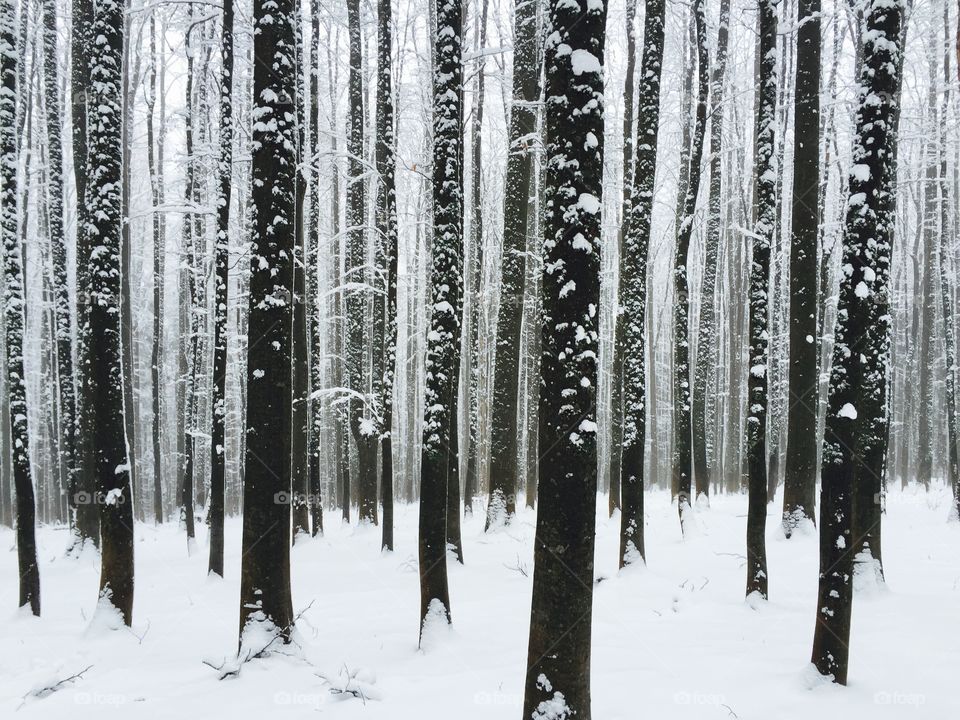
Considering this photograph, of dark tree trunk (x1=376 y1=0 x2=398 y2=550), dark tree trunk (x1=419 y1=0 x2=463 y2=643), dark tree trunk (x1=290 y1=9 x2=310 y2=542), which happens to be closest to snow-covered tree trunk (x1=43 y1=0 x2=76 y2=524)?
dark tree trunk (x1=290 y1=9 x2=310 y2=542)

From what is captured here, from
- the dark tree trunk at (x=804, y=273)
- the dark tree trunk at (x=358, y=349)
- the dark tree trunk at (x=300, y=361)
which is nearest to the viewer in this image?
the dark tree trunk at (x=804, y=273)

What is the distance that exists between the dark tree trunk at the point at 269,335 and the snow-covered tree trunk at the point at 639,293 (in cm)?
498

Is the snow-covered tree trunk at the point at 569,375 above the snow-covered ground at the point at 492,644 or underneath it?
above

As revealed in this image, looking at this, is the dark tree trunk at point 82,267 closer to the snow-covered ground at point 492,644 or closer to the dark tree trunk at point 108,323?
the snow-covered ground at point 492,644

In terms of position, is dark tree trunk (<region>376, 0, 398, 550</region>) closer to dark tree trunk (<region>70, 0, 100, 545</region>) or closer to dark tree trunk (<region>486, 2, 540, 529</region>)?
dark tree trunk (<region>486, 2, 540, 529</region>)

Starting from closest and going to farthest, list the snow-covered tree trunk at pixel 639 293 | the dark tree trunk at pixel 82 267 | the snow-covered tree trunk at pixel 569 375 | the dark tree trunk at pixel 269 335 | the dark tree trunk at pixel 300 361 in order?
the snow-covered tree trunk at pixel 569 375, the dark tree trunk at pixel 269 335, the snow-covered tree trunk at pixel 639 293, the dark tree trunk at pixel 82 267, the dark tree trunk at pixel 300 361

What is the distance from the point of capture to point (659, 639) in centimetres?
640

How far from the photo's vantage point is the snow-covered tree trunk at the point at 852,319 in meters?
4.74

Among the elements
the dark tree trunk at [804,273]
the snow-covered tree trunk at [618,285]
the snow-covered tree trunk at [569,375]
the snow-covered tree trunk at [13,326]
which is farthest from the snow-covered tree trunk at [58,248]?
the dark tree trunk at [804,273]

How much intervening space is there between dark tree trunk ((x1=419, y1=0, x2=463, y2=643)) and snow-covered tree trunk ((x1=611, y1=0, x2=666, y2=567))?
132 inches

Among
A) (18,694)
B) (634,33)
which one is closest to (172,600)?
(18,694)

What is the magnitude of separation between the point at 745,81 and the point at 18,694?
72.3 ft

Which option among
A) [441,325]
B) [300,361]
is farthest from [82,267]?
[441,325]

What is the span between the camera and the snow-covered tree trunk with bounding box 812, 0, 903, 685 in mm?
4742
